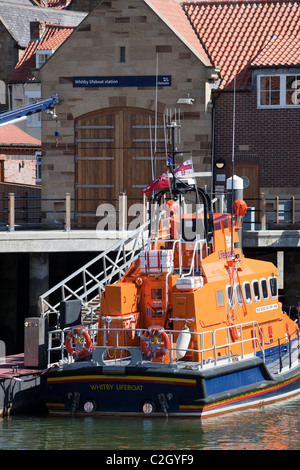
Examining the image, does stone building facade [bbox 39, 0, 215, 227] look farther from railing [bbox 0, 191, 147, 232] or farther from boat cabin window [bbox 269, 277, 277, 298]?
boat cabin window [bbox 269, 277, 277, 298]

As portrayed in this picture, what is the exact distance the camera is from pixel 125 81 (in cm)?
3309

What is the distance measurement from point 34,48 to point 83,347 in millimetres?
30834

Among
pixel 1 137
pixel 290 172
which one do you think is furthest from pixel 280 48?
pixel 1 137

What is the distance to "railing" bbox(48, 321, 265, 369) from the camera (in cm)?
2144

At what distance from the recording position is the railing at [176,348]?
21438mm

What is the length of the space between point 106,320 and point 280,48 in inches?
595

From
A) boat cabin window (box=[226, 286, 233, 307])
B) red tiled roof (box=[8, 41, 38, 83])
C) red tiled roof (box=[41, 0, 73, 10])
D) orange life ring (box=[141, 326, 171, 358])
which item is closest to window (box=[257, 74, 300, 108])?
boat cabin window (box=[226, 286, 233, 307])

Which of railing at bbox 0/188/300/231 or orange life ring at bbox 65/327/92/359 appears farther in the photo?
railing at bbox 0/188/300/231

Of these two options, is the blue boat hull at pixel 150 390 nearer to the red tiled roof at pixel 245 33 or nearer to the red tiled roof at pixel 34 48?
the red tiled roof at pixel 245 33

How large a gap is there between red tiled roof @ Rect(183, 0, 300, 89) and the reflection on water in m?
14.9

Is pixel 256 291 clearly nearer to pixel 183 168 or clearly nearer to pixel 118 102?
pixel 183 168

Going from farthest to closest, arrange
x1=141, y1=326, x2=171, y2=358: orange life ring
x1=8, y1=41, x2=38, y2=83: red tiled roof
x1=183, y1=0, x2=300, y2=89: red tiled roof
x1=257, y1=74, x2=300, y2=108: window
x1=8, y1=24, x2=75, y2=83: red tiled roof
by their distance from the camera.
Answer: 1. x1=8, y1=41, x2=38, y2=83: red tiled roof
2. x1=8, y1=24, x2=75, y2=83: red tiled roof
3. x1=183, y1=0, x2=300, y2=89: red tiled roof
4. x1=257, y1=74, x2=300, y2=108: window
5. x1=141, y1=326, x2=171, y2=358: orange life ring

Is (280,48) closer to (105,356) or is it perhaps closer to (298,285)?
(298,285)

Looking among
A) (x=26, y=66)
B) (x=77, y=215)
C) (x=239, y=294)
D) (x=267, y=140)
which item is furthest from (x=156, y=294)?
(x=26, y=66)
